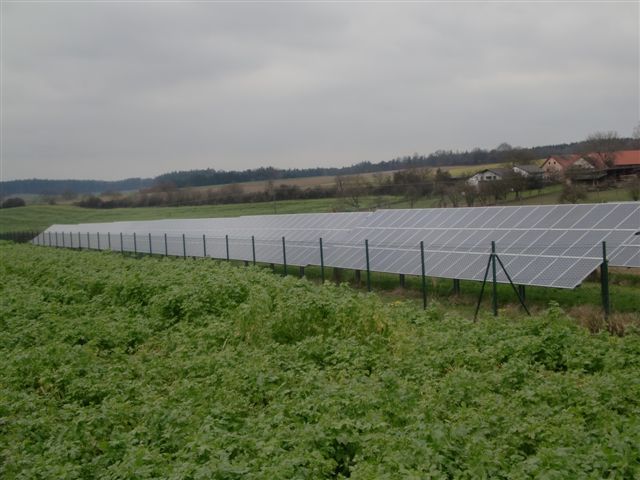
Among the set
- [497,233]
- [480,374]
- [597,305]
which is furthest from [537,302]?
[480,374]

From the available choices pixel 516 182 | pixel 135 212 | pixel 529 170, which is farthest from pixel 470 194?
pixel 135 212

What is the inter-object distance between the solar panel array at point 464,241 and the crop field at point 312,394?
3.69m

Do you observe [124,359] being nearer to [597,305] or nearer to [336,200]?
[597,305]

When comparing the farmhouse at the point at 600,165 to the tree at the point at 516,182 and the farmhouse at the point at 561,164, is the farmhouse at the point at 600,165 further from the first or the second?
the tree at the point at 516,182

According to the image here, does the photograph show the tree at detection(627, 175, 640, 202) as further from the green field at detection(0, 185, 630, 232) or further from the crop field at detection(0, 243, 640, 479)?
the crop field at detection(0, 243, 640, 479)

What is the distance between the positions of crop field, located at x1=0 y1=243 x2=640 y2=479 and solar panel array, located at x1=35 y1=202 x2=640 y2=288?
369 cm

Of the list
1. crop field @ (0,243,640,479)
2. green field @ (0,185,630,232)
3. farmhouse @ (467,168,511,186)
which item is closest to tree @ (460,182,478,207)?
farmhouse @ (467,168,511,186)

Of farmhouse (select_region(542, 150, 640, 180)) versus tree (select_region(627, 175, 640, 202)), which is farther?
farmhouse (select_region(542, 150, 640, 180))

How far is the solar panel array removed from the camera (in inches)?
581

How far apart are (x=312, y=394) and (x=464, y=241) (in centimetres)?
1243

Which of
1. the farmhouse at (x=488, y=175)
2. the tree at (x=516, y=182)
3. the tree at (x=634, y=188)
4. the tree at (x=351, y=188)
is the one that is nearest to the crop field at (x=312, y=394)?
the tree at (x=634, y=188)

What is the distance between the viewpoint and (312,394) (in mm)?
7609

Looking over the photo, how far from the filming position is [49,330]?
12422 mm

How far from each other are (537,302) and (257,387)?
959 cm
